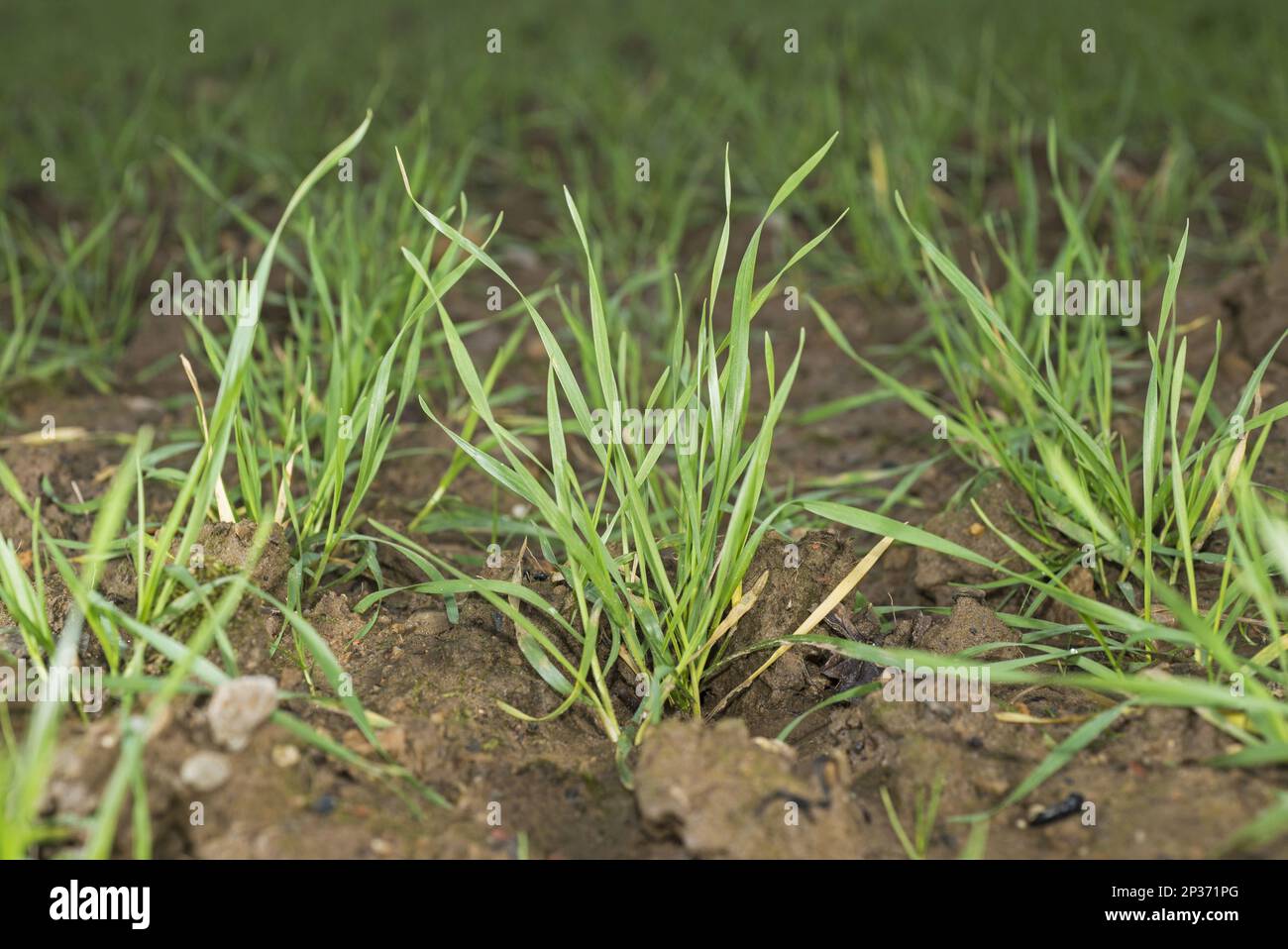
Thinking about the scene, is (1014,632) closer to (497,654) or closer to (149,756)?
(497,654)

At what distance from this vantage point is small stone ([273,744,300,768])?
1496 mm

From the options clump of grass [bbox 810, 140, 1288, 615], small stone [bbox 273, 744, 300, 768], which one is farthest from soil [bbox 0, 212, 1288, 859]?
clump of grass [bbox 810, 140, 1288, 615]

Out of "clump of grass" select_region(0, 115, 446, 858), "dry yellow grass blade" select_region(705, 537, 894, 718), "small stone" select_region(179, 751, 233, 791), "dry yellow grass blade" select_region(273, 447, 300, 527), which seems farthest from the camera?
"dry yellow grass blade" select_region(273, 447, 300, 527)

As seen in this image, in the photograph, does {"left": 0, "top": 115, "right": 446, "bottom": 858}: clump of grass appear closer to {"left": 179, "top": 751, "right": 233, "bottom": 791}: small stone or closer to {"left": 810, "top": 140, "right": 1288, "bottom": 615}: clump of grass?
{"left": 179, "top": 751, "right": 233, "bottom": 791}: small stone

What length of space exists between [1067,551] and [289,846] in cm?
128

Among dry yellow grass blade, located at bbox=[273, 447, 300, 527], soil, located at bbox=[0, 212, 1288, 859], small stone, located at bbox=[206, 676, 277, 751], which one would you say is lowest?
soil, located at bbox=[0, 212, 1288, 859]

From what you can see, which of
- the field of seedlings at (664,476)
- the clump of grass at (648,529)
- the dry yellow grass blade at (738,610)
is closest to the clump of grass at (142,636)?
the field of seedlings at (664,476)

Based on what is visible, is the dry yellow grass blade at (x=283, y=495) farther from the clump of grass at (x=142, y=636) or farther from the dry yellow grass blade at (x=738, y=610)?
the dry yellow grass blade at (x=738, y=610)

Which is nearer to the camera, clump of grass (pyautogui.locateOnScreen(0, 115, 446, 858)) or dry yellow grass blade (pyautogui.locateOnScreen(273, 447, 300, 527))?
clump of grass (pyautogui.locateOnScreen(0, 115, 446, 858))

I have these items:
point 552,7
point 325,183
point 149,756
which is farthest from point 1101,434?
point 552,7

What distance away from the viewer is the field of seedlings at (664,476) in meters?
1.49

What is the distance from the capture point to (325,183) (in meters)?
3.47

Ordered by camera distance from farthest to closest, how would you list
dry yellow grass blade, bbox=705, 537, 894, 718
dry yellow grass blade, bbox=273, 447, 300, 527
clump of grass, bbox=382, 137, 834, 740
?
dry yellow grass blade, bbox=273, 447, 300, 527, dry yellow grass blade, bbox=705, 537, 894, 718, clump of grass, bbox=382, 137, 834, 740

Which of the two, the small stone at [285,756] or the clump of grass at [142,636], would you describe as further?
the small stone at [285,756]
